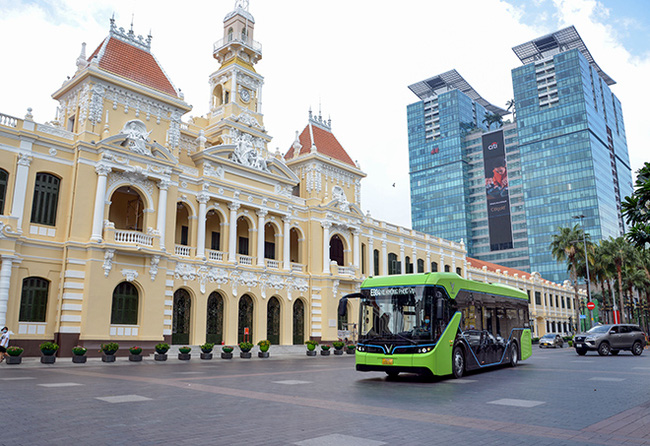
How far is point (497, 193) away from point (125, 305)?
128604 millimetres

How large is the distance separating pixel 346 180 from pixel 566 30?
11910cm

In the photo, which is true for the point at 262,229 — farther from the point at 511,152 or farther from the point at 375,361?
the point at 511,152

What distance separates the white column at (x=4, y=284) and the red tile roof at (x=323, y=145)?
25549 millimetres

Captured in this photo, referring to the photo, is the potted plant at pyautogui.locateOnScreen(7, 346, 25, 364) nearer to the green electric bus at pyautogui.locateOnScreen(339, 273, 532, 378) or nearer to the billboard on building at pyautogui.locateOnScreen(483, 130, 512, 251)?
the green electric bus at pyautogui.locateOnScreen(339, 273, 532, 378)

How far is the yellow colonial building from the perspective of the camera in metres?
27.5

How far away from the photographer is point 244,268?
3700 centimetres

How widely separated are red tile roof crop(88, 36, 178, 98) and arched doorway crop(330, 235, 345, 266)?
62.6ft

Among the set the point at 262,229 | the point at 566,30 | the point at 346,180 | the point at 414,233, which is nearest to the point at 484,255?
the point at 566,30

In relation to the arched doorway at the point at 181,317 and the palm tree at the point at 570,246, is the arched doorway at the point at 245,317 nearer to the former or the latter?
the arched doorway at the point at 181,317

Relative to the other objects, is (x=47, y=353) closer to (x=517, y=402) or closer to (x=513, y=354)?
(x=513, y=354)

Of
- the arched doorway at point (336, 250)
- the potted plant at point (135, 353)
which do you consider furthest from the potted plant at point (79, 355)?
the arched doorway at point (336, 250)

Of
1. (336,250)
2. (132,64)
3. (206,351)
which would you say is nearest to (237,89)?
(132,64)

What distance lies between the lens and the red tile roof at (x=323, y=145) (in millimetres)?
47247

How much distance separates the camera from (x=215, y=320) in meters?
35.8
